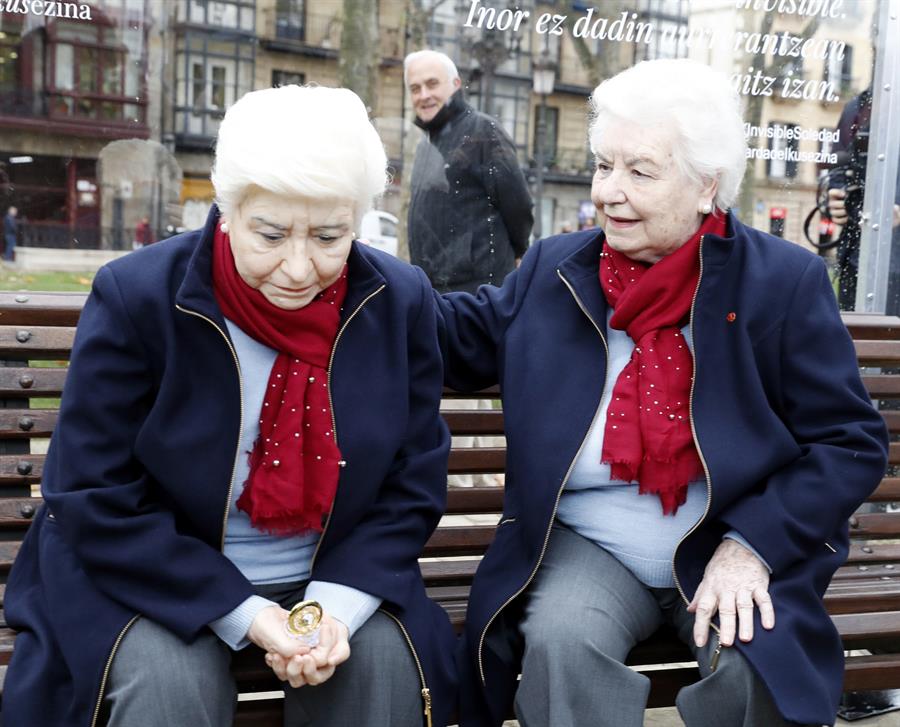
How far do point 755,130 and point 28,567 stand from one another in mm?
3608

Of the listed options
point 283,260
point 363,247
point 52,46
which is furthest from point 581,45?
point 283,260

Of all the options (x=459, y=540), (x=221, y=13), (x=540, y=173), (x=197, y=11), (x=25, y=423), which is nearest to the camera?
(x=25, y=423)

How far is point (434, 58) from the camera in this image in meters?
4.93

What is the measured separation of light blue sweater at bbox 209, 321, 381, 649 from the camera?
2445 millimetres

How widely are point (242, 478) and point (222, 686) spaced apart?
40 cm

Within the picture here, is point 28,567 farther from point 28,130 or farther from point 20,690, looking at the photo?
point 28,130

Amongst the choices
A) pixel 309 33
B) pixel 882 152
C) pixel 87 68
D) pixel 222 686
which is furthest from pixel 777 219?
pixel 222 686

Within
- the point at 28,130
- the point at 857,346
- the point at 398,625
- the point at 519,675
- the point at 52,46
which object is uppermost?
the point at 52,46

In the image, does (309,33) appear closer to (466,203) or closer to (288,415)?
(466,203)

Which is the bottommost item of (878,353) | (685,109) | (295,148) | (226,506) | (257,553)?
(257,553)

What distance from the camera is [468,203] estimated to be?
511 cm

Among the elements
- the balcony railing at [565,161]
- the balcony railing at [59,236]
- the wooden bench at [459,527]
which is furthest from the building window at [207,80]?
the wooden bench at [459,527]

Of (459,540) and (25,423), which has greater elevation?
(25,423)

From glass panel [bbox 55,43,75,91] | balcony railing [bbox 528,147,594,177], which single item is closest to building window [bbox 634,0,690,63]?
balcony railing [bbox 528,147,594,177]
